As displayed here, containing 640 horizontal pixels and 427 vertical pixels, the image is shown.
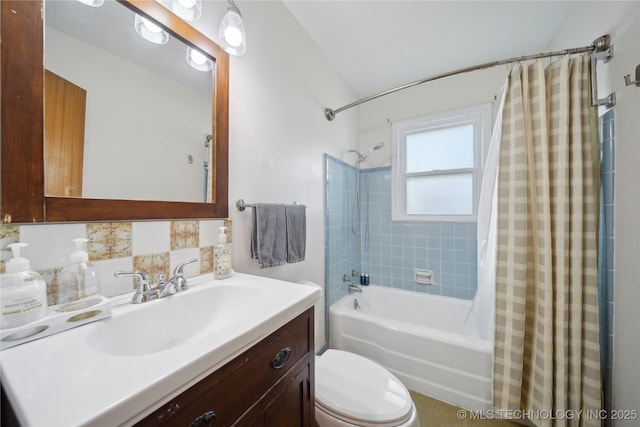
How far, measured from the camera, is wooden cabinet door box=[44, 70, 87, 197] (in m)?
0.60

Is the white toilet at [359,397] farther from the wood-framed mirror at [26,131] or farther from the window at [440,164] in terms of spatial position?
the window at [440,164]

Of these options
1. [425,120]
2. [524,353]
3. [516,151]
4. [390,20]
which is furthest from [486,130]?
[524,353]

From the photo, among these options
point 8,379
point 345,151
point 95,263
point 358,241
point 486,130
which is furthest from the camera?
point 358,241

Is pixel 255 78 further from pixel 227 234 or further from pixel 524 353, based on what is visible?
pixel 524 353

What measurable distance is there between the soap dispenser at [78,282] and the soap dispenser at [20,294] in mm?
60

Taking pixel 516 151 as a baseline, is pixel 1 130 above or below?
below

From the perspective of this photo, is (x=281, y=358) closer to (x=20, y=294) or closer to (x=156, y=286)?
(x=156, y=286)

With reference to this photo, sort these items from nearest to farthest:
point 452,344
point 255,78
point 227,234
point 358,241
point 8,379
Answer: point 8,379, point 227,234, point 255,78, point 452,344, point 358,241

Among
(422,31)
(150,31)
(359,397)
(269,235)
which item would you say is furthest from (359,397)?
(422,31)

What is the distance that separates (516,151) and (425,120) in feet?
3.50

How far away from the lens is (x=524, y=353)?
1.27 m

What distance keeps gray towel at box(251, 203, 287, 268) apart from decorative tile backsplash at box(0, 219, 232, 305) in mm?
134

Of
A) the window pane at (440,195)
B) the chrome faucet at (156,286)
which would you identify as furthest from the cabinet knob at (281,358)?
the window pane at (440,195)

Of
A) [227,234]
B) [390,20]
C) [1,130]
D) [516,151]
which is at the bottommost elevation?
[227,234]
